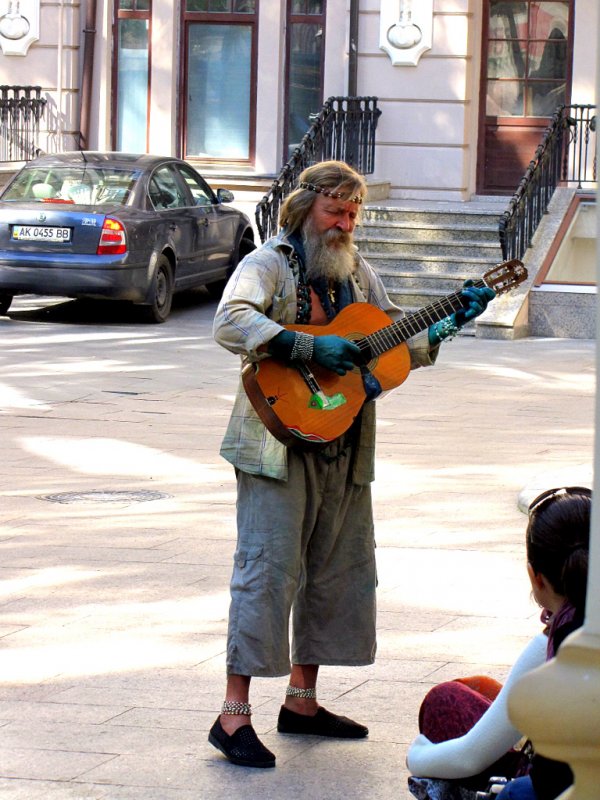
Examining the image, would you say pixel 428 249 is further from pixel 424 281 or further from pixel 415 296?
pixel 415 296

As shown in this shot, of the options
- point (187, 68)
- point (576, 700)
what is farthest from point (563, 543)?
point (187, 68)

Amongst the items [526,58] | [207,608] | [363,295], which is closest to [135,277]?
[526,58]

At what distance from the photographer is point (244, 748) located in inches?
187

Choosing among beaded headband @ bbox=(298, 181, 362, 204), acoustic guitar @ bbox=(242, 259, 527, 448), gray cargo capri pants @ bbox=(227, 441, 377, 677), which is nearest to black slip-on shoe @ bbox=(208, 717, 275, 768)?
gray cargo capri pants @ bbox=(227, 441, 377, 677)

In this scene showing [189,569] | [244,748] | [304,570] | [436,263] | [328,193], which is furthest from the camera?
[436,263]

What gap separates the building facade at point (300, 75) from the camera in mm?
20453

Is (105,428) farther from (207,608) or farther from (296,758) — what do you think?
(296,758)

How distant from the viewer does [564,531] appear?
11.4 ft

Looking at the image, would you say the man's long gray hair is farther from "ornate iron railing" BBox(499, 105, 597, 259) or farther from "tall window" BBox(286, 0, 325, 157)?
"tall window" BBox(286, 0, 325, 157)

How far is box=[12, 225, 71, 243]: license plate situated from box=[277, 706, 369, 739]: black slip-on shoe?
38.2ft

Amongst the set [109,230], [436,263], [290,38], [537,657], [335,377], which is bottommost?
[436,263]

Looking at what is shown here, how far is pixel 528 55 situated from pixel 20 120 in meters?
6.77

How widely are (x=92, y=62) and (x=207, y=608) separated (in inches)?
646

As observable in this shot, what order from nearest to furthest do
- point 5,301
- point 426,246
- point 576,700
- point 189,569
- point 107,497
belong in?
point 576,700 → point 189,569 → point 107,497 → point 5,301 → point 426,246
